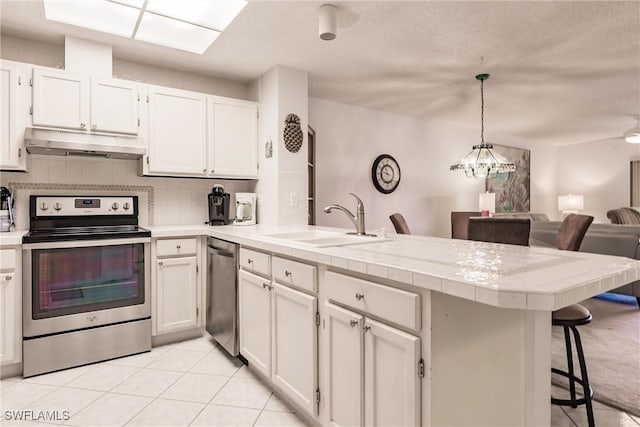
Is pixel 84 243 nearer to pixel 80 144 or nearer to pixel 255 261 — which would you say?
pixel 80 144

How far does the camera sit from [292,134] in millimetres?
3324

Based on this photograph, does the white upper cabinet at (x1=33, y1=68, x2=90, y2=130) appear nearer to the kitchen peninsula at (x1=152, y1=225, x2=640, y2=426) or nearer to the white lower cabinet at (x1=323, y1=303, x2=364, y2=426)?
the kitchen peninsula at (x1=152, y1=225, x2=640, y2=426)

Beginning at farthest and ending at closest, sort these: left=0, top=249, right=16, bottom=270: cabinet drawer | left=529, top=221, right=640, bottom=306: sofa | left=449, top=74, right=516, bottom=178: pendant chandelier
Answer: left=449, top=74, right=516, bottom=178: pendant chandelier
left=529, top=221, right=640, bottom=306: sofa
left=0, top=249, right=16, bottom=270: cabinet drawer

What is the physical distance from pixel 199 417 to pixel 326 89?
3280 millimetres

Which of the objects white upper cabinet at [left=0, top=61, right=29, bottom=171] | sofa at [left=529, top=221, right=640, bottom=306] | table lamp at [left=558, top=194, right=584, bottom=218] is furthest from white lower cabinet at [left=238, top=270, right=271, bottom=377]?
table lamp at [left=558, top=194, right=584, bottom=218]

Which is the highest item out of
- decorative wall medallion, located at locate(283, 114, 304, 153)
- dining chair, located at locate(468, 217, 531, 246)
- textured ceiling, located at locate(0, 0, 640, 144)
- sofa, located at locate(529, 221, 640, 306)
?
textured ceiling, located at locate(0, 0, 640, 144)

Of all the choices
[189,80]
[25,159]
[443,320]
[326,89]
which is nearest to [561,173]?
[326,89]

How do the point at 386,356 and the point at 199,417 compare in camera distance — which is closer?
the point at 386,356

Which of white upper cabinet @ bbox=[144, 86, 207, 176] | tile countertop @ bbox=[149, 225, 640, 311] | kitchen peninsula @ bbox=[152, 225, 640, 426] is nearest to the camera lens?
tile countertop @ bbox=[149, 225, 640, 311]

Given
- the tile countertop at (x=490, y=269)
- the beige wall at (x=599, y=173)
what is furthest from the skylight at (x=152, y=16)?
the beige wall at (x=599, y=173)

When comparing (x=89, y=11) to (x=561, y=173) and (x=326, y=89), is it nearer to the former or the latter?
(x=326, y=89)

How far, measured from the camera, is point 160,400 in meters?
2.01

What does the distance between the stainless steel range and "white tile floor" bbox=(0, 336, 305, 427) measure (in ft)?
0.43

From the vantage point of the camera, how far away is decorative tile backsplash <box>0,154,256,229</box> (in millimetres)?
2717
